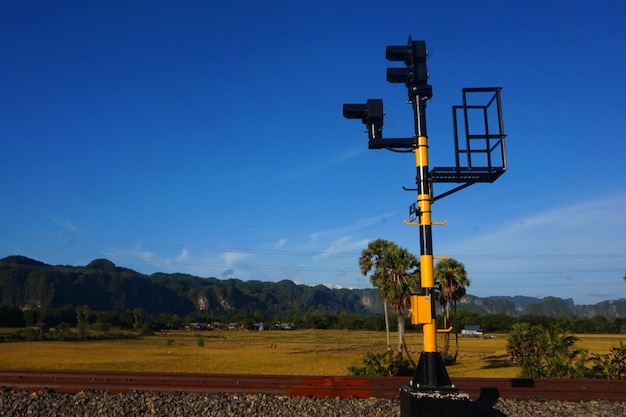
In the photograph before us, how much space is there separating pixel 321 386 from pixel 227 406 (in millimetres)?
2111

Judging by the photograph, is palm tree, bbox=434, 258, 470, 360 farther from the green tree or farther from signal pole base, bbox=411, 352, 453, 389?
signal pole base, bbox=411, 352, 453, 389

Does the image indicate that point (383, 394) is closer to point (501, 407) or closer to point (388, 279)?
point (501, 407)

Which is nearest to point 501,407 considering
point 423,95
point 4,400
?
point 423,95

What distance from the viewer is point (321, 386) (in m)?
10.6

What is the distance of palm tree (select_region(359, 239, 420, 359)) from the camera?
35125 millimetres

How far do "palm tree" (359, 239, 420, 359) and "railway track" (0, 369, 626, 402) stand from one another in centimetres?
2251

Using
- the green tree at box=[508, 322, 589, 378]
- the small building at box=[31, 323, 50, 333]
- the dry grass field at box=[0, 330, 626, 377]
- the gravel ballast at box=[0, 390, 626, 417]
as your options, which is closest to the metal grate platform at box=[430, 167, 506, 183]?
the gravel ballast at box=[0, 390, 626, 417]

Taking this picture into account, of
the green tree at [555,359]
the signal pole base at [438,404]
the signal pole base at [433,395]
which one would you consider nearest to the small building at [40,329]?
the green tree at [555,359]

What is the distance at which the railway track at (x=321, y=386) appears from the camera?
10.6 m

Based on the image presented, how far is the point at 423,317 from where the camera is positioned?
24.9ft

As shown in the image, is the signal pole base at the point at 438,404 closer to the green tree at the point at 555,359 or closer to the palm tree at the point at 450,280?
the green tree at the point at 555,359

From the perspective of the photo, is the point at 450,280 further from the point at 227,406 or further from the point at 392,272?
the point at 227,406

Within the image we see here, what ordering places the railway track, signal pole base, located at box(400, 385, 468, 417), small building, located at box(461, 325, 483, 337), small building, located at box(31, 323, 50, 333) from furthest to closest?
small building, located at box(461, 325, 483, 337), small building, located at box(31, 323, 50, 333), the railway track, signal pole base, located at box(400, 385, 468, 417)

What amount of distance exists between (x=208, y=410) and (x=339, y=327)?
13427 centimetres
